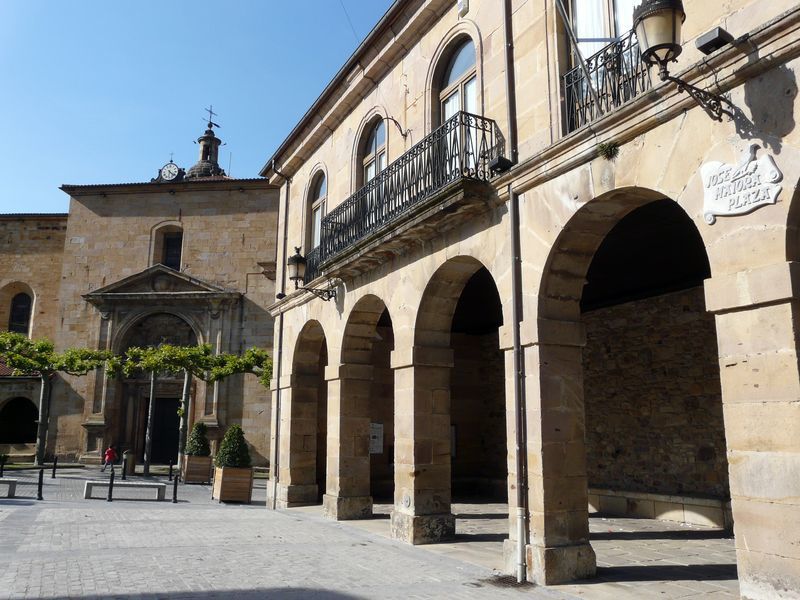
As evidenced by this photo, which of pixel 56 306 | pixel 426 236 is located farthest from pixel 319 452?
pixel 56 306

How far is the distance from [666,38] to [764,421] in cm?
293

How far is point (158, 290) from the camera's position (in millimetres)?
25484

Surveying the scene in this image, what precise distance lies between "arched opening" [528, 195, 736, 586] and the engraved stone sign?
947 millimetres

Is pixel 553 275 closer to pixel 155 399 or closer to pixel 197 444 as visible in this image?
pixel 197 444

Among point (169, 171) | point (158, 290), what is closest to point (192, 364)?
point (158, 290)

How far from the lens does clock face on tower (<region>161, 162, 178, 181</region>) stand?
30.5 m

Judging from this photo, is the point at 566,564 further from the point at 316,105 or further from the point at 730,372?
the point at 316,105

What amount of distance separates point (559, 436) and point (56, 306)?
26.4 metres

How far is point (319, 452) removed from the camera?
14.8 m

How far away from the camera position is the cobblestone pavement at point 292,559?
6.23m

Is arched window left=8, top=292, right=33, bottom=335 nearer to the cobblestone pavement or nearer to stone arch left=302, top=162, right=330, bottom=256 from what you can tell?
the cobblestone pavement

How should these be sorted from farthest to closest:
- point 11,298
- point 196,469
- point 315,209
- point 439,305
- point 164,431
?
point 11,298 → point 164,431 → point 196,469 → point 315,209 → point 439,305

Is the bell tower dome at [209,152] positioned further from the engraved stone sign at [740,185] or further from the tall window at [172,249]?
the engraved stone sign at [740,185]

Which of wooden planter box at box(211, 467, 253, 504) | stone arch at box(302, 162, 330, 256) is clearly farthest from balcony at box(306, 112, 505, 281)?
wooden planter box at box(211, 467, 253, 504)
